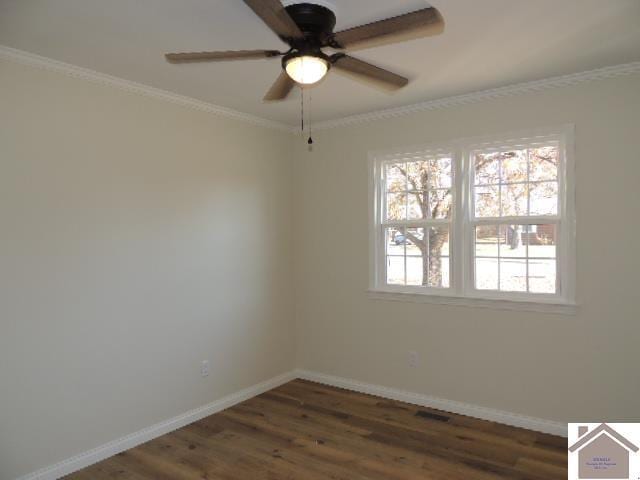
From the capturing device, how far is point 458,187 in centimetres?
365

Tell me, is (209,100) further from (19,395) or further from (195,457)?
(195,457)

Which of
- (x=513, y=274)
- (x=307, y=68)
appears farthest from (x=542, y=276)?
(x=307, y=68)

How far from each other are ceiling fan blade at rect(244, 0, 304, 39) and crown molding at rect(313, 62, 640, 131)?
7.08 ft

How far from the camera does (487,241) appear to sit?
3.56 metres

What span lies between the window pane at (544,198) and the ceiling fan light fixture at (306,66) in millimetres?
2143

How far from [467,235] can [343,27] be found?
2.00m

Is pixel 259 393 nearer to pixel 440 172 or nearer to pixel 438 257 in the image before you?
pixel 438 257

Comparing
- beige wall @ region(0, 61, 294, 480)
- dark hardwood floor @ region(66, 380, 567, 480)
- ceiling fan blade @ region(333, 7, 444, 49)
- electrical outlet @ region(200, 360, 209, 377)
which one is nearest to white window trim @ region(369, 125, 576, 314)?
dark hardwood floor @ region(66, 380, 567, 480)

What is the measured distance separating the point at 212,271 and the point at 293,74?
222cm

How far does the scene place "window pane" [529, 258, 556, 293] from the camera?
3.30m

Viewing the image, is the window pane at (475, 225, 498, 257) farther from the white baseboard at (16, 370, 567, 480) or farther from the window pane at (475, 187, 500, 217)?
the white baseboard at (16, 370, 567, 480)

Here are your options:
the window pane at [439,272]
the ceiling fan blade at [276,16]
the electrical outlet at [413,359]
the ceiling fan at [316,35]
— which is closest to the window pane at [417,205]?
the window pane at [439,272]

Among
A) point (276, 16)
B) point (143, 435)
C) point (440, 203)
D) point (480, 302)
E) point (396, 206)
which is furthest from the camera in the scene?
point (396, 206)

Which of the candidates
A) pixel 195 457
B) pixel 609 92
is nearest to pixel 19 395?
pixel 195 457
